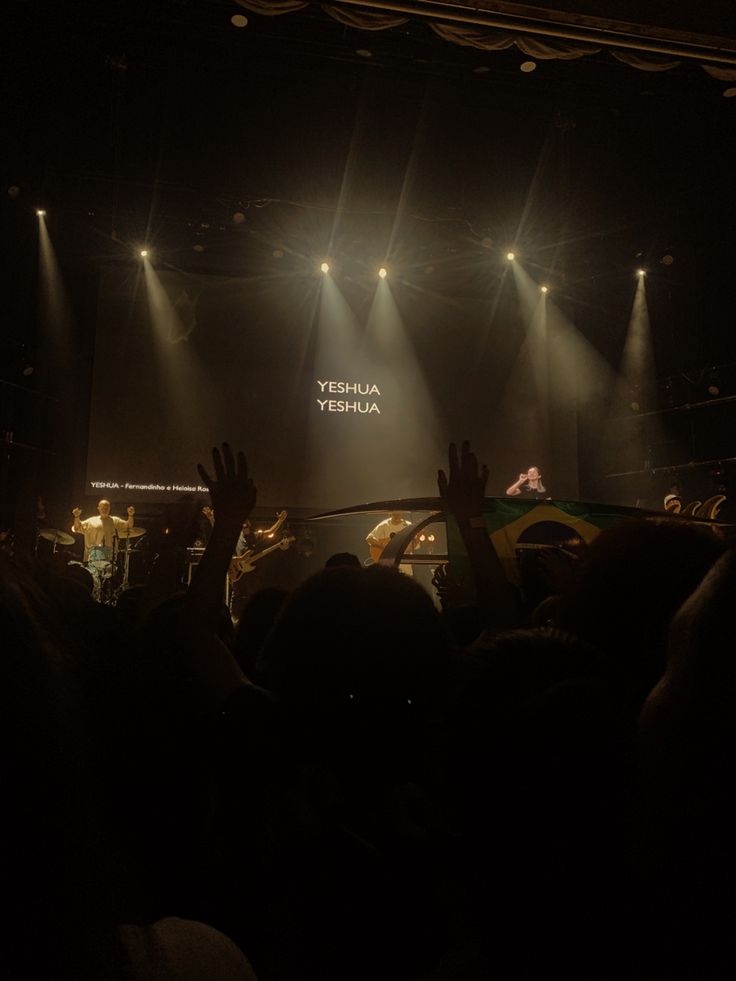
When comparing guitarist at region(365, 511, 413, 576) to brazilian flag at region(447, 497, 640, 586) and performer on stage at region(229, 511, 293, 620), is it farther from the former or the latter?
brazilian flag at region(447, 497, 640, 586)

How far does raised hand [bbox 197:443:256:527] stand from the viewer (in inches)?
78.9

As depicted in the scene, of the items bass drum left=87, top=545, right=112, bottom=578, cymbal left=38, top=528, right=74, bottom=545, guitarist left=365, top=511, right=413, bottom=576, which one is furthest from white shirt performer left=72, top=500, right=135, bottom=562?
guitarist left=365, top=511, right=413, bottom=576

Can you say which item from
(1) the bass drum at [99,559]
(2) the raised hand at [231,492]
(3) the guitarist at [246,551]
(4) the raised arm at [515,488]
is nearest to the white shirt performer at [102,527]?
(1) the bass drum at [99,559]

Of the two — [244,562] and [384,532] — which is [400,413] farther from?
[244,562]

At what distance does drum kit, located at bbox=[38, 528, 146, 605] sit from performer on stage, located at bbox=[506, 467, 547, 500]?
6.20 meters

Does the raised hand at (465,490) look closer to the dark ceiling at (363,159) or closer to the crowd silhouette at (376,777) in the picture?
the crowd silhouette at (376,777)

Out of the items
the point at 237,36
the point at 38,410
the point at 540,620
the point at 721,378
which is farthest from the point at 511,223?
the point at 540,620

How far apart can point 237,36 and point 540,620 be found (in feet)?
25.8

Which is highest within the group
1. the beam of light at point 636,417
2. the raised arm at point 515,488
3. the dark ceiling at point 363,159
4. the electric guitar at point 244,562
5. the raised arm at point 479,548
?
the dark ceiling at point 363,159

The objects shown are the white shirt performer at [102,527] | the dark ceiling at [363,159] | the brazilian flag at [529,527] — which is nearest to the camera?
the brazilian flag at [529,527]

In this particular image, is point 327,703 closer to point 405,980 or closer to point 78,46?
point 405,980

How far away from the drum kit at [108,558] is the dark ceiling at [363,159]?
11.6ft

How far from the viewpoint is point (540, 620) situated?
6.38 feet

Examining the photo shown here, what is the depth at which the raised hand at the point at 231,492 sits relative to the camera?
2004 mm
